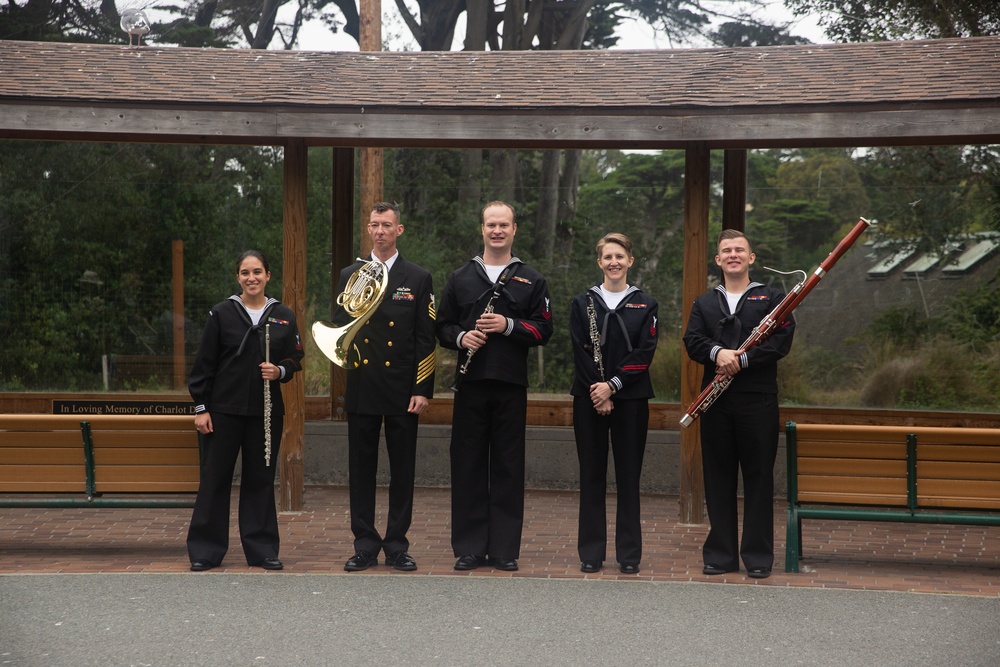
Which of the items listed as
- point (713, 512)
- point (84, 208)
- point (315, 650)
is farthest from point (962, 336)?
point (84, 208)

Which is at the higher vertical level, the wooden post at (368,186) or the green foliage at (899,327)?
the wooden post at (368,186)

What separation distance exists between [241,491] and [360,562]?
0.83m

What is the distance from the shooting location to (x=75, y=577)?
6.68 meters

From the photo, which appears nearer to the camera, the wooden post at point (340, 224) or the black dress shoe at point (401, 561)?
the black dress shoe at point (401, 561)

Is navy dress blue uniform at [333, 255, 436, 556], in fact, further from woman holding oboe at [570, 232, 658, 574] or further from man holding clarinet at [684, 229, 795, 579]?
man holding clarinet at [684, 229, 795, 579]

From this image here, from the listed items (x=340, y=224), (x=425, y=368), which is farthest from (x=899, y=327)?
(x=425, y=368)

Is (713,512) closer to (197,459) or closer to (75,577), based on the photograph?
(197,459)

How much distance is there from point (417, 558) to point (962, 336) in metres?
5.58

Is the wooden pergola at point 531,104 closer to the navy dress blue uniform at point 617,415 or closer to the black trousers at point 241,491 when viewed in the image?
the navy dress blue uniform at point 617,415

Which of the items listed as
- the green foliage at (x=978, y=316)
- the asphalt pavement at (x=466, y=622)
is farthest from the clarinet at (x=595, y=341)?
the green foliage at (x=978, y=316)

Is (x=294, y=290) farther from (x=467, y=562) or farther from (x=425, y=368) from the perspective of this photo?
(x=467, y=562)

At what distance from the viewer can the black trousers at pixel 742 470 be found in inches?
275

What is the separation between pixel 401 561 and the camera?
7051mm

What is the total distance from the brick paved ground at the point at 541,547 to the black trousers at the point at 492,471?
21cm
